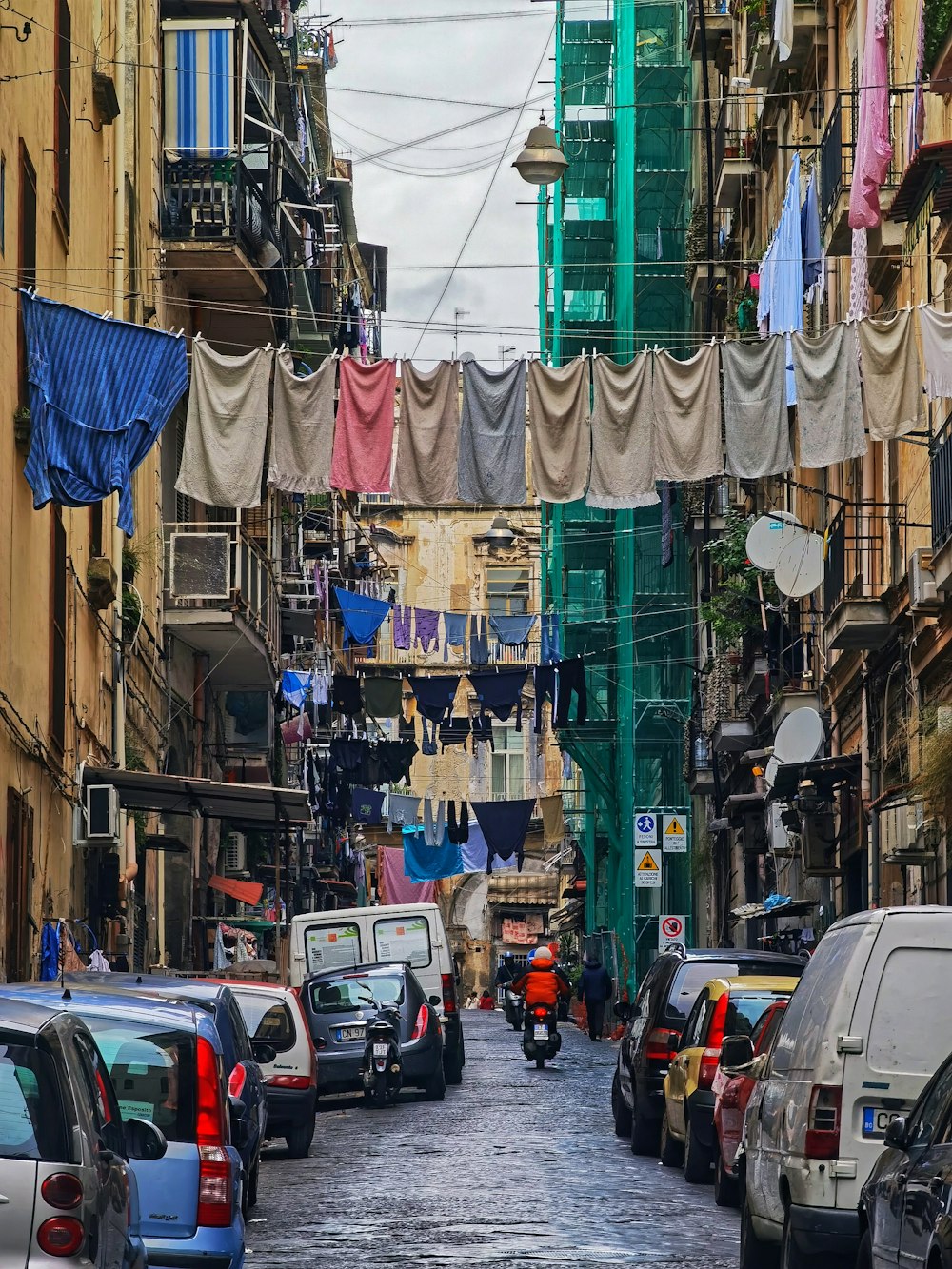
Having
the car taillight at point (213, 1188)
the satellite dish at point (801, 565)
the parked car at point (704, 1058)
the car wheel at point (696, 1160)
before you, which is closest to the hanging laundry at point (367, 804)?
the satellite dish at point (801, 565)

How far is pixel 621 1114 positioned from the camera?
20.4 m

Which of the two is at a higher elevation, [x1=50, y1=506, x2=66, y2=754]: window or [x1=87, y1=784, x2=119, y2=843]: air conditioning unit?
[x1=50, y1=506, x2=66, y2=754]: window

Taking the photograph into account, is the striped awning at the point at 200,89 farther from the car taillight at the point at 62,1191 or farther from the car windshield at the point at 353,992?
the car taillight at the point at 62,1191

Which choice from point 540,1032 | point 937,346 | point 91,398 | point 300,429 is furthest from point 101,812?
point 937,346

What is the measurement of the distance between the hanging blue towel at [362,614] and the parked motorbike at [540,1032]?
16525 millimetres

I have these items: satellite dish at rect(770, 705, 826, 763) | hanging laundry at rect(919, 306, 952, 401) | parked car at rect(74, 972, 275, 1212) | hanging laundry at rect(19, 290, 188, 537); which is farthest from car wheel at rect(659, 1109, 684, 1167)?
satellite dish at rect(770, 705, 826, 763)

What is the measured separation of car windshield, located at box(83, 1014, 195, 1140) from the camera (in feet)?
33.4

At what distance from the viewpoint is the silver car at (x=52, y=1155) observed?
6.83 metres

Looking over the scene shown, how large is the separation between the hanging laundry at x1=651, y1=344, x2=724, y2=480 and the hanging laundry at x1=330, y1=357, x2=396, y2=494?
239 centimetres

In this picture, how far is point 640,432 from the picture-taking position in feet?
68.6

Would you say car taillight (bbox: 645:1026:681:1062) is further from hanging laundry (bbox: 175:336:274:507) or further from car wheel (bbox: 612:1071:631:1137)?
hanging laundry (bbox: 175:336:274:507)

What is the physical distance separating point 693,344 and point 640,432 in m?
24.0

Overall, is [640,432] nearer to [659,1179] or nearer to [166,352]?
[166,352]

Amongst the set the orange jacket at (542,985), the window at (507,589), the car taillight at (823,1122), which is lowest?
the orange jacket at (542,985)
